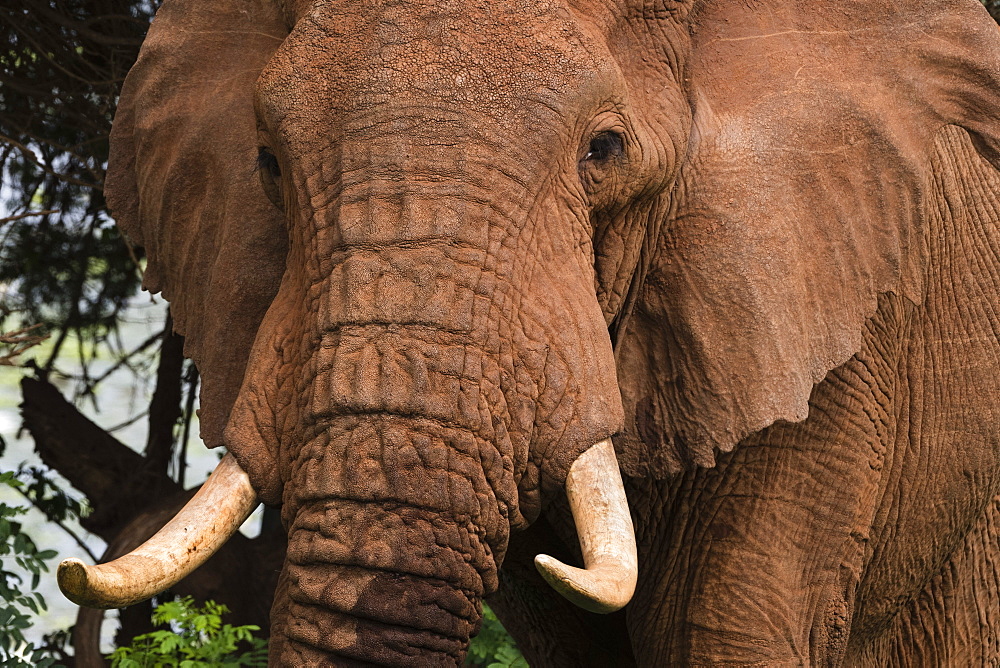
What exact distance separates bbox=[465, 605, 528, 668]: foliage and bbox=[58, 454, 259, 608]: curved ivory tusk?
1820 millimetres

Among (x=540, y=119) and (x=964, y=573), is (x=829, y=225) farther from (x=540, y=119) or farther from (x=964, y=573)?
(x=964, y=573)

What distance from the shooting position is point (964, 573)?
3225mm

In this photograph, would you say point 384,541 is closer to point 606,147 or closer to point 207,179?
point 606,147

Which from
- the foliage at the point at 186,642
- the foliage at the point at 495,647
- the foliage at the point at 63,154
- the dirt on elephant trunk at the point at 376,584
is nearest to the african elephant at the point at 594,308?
the dirt on elephant trunk at the point at 376,584

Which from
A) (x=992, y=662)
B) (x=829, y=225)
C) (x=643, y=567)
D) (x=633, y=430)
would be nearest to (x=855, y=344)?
(x=829, y=225)

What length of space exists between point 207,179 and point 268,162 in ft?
1.37

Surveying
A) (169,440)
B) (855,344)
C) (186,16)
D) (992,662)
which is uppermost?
(186,16)

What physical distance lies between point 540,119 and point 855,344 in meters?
0.80

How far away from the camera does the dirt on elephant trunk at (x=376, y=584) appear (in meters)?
1.84

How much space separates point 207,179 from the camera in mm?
2656

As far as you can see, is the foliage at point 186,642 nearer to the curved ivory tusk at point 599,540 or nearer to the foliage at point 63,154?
the foliage at point 63,154

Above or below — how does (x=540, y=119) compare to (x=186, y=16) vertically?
below

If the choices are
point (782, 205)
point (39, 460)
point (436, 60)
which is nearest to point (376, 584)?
→ point (436, 60)

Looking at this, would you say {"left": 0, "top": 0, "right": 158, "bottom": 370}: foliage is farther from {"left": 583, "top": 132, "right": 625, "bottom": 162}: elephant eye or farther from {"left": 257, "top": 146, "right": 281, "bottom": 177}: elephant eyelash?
{"left": 583, "top": 132, "right": 625, "bottom": 162}: elephant eye
